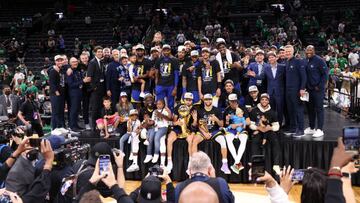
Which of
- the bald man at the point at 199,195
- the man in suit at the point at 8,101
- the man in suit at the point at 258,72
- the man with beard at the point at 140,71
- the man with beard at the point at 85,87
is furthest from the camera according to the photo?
the man in suit at the point at 8,101

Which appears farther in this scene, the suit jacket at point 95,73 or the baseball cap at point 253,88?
the suit jacket at point 95,73

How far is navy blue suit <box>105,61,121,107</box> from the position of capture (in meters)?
11.7

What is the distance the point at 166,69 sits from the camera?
37.2ft

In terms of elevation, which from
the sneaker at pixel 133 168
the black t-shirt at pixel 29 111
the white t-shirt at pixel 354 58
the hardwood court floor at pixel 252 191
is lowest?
the hardwood court floor at pixel 252 191

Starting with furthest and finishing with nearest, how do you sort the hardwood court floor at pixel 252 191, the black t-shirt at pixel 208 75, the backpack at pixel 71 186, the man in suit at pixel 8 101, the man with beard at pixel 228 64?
1. the man in suit at pixel 8 101
2. the man with beard at pixel 228 64
3. the black t-shirt at pixel 208 75
4. the hardwood court floor at pixel 252 191
5. the backpack at pixel 71 186

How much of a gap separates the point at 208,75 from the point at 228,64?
624mm

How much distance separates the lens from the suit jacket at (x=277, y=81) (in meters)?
10.9

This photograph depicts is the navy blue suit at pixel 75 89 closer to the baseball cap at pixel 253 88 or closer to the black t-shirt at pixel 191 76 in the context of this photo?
the black t-shirt at pixel 191 76

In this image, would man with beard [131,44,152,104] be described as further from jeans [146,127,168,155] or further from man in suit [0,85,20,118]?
man in suit [0,85,20,118]

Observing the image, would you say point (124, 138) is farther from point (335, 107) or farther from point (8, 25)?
point (8, 25)

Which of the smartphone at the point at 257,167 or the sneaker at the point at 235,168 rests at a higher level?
the smartphone at the point at 257,167

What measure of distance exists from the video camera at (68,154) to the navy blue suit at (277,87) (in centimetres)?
601

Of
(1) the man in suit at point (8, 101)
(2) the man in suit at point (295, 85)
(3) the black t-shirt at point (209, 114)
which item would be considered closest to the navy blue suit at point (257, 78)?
(2) the man in suit at point (295, 85)

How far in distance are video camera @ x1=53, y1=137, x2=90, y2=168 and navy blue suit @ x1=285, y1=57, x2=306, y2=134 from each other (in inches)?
232
